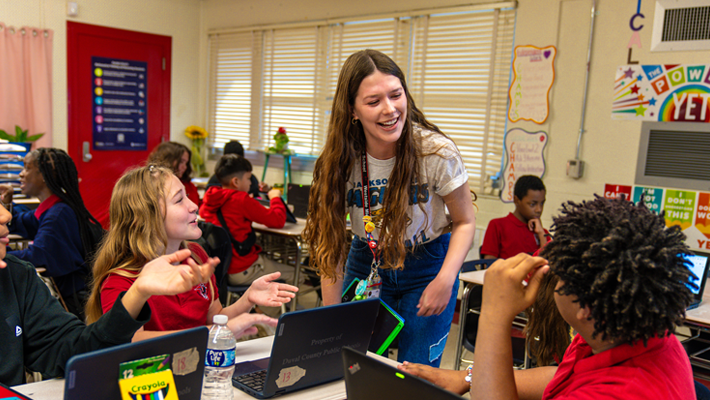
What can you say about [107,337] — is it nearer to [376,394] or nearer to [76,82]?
[376,394]

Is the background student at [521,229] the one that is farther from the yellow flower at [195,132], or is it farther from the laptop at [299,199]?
the yellow flower at [195,132]

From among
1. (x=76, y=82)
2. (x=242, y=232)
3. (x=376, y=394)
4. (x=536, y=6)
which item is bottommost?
(x=242, y=232)

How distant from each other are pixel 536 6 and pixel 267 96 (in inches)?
128

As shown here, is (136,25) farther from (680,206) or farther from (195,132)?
(680,206)

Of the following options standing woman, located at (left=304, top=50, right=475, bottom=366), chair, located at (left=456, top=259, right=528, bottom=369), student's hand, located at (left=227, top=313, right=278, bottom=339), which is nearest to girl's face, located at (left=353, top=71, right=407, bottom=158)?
standing woman, located at (left=304, top=50, right=475, bottom=366)

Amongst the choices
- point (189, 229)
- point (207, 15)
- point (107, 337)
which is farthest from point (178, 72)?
point (107, 337)

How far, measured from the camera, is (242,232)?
150 inches

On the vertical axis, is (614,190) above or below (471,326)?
above

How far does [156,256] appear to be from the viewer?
Answer: 168cm

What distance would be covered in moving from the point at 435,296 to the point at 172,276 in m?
0.80

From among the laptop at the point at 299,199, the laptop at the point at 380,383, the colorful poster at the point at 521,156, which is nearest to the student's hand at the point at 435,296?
the laptop at the point at 380,383

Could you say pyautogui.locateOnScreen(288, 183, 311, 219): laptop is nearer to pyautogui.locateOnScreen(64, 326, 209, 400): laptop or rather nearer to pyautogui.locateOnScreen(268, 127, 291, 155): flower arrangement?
pyautogui.locateOnScreen(268, 127, 291, 155): flower arrangement

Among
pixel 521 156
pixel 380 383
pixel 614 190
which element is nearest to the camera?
pixel 380 383

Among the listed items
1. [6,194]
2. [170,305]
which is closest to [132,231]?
[170,305]
